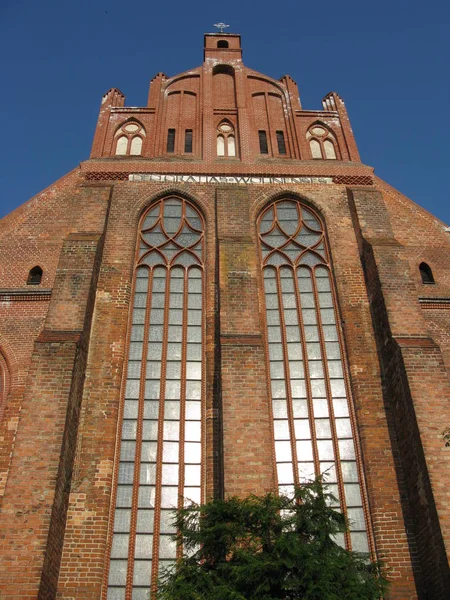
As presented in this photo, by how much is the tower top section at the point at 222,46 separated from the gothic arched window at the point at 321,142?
3733 mm

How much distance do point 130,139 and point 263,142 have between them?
3.53 metres

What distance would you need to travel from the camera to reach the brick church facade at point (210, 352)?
9.23 meters

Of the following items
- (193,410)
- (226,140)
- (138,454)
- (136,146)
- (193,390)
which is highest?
(226,140)

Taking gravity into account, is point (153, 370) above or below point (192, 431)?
above

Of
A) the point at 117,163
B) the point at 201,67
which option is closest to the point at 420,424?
the point at 117,163

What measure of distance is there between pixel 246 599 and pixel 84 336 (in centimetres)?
599

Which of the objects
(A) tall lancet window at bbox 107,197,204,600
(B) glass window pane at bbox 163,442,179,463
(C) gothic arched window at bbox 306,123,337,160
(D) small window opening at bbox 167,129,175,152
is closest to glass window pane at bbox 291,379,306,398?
(A) tall lancet window at bbox 107,197,204,600

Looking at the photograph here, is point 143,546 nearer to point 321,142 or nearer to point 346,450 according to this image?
point 346,450

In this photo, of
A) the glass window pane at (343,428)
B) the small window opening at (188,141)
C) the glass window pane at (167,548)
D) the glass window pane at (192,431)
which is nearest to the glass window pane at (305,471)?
the glass window pane at (343,428)

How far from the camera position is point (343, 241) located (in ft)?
44.1

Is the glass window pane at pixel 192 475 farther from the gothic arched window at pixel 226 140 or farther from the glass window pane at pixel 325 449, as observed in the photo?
the gothic arched window at pixel 226 140

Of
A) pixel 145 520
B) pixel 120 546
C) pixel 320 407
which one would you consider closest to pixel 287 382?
pixel 320 407

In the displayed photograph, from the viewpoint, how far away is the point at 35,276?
13.0 metres

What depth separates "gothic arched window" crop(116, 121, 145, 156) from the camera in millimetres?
15820
